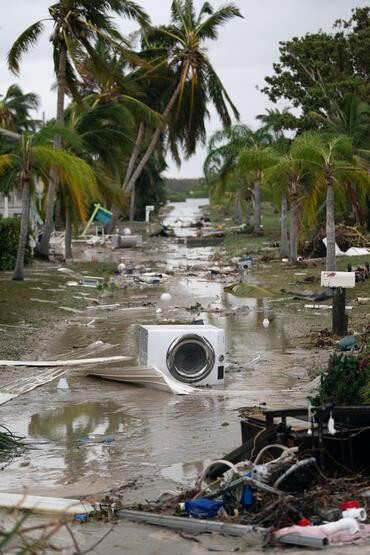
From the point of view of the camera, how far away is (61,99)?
32.9 m

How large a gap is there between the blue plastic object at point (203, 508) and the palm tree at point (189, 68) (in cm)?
3634

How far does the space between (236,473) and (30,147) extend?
18630 millimetres

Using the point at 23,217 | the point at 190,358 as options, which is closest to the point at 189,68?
the point at 23,217

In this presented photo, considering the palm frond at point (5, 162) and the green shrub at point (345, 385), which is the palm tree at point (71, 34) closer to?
the palm frond at point (5, 162)

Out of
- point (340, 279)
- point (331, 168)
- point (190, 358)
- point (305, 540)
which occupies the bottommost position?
point (305, 540)

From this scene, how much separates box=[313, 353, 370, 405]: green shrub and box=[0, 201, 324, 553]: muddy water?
4.14 ft

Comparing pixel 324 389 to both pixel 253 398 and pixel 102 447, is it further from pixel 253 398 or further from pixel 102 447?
pixel 253 398

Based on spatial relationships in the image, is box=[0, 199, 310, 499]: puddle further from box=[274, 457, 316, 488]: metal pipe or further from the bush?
the bush

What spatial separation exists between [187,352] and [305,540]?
7212 mm

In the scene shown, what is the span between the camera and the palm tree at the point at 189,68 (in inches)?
1726

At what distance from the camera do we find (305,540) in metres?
6.68

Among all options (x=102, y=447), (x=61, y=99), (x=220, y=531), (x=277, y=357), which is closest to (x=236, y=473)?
(x=220, y=531)

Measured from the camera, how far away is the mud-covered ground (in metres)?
8.78

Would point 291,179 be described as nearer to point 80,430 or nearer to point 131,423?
point 131,423
